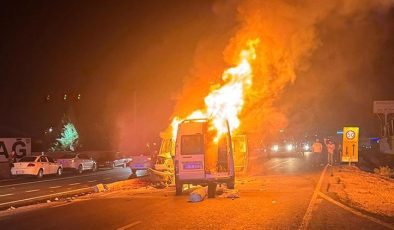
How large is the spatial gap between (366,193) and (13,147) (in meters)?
30.2

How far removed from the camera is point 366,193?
17812 mm

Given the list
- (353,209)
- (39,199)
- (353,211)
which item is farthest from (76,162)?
(353,211)

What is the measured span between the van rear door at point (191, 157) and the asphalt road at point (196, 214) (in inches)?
41.4

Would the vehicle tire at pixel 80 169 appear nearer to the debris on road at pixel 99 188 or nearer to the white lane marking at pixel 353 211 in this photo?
the debris on road at pixel 99 188

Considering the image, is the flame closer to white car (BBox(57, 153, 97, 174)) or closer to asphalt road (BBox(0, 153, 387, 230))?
asphalt road (BBox(0, 153, 387, 230))

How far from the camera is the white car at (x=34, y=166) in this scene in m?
32.3

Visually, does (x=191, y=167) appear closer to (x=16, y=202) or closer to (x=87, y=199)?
(x=87, y=199)

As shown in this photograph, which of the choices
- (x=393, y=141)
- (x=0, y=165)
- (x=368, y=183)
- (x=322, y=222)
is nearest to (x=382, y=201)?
(x=322, y=222)

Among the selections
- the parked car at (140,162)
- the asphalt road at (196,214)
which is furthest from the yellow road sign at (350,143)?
the parked car at (140,162)

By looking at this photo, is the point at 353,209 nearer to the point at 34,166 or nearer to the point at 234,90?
the point at 234,90

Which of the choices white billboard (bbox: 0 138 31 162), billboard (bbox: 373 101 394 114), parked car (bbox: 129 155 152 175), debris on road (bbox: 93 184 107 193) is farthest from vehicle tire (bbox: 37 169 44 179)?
billboard (bbox: 373 101 394 114)

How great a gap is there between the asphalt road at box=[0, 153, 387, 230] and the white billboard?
77.8 ft

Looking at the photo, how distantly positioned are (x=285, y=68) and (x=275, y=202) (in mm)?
10191

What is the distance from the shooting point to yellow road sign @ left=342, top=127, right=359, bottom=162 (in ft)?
86.6
